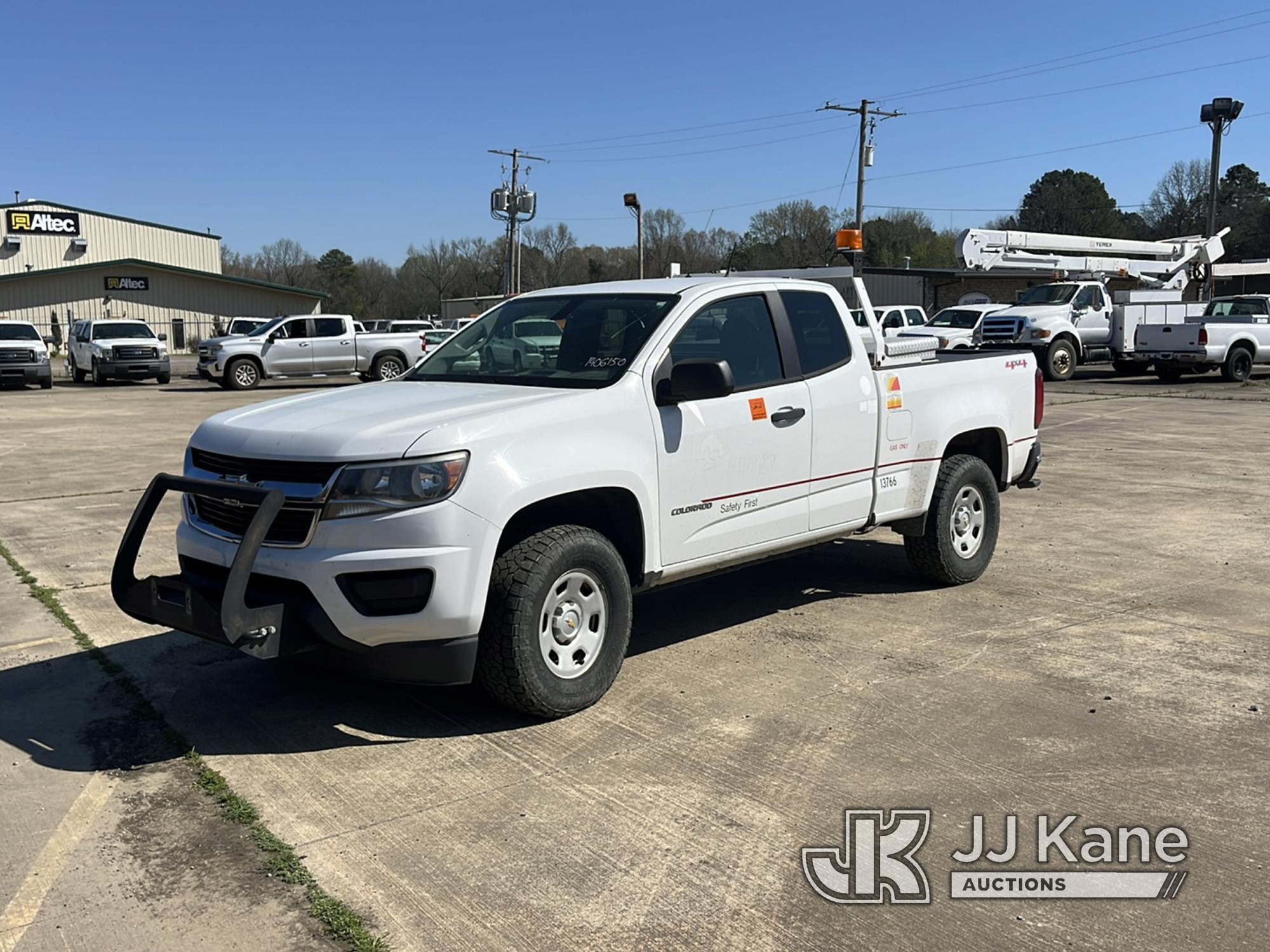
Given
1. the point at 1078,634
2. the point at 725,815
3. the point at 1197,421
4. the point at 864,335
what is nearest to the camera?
the point at 725,815

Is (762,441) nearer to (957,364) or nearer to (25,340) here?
(957,364)

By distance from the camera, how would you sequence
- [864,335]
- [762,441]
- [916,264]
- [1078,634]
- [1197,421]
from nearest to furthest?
[762,441]
[1078,634]
[864,335]
[1197,421]
[916,264]

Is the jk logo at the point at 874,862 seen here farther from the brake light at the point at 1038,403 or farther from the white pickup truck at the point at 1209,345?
the white pickup truck at the point at 1209,345

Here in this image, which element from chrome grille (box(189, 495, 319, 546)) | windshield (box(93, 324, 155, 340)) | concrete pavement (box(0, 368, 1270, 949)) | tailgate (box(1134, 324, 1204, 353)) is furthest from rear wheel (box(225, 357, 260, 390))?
chrome grille (box(189, 495, 319, 546))

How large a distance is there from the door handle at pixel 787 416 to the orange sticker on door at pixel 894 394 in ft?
2.69

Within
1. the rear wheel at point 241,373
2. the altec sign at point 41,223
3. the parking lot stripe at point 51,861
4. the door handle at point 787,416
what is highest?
the altec sign at point 41,223

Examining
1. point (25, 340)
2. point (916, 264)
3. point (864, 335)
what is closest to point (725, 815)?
point (864, 335)

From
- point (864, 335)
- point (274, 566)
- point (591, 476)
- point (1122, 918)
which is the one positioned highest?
point (864, 335)

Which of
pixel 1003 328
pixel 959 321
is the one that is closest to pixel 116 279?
pixel 959 321

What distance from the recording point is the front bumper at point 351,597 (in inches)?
169

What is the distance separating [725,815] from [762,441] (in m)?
2.16

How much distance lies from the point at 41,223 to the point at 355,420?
5505cm

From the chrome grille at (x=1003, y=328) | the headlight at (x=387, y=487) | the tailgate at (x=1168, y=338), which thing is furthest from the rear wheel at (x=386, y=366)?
the headlight at (x=387, y=487)

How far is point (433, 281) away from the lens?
10194 cm
